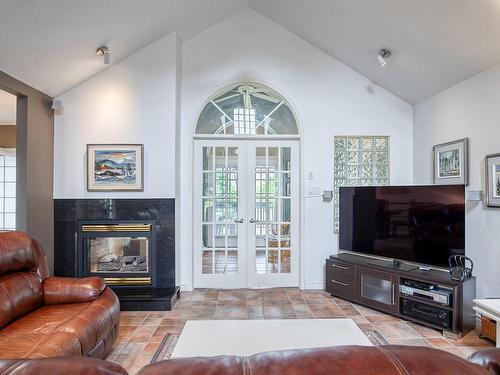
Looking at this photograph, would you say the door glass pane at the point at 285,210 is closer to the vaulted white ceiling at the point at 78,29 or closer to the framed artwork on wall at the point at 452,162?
the framed artwork on wall at the point at 452,162

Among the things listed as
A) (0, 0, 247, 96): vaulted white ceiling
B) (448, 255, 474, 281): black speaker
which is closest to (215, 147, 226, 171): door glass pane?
(0, 0, 247, 96): vaulted white ceiling

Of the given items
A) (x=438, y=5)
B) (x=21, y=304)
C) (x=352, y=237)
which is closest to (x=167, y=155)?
(x=21, y=304)

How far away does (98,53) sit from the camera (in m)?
3.30

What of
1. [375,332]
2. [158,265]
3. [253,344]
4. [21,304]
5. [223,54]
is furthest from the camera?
[223,54]

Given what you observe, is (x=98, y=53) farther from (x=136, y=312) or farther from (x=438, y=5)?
(x=438, y=5)

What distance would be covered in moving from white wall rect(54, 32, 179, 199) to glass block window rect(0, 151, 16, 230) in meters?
3.09

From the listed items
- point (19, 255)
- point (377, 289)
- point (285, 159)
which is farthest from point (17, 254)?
point (377, 289)

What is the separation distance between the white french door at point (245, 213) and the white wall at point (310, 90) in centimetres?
25

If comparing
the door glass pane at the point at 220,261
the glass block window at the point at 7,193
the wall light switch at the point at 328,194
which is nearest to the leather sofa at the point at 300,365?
the wall light switch at the point at 328,194

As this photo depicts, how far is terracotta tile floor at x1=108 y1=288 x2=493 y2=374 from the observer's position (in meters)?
2.53

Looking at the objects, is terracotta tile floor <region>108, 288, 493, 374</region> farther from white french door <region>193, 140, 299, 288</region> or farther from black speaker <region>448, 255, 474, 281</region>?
black speaker <region>448, 255, 474, 281</region>

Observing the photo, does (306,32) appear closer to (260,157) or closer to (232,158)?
(260,157)

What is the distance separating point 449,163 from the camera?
3.31m

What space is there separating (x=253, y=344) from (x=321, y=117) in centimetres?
313
